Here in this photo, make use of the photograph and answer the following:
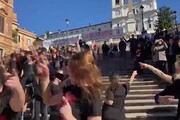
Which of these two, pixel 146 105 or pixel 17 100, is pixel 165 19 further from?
pixel 17 100

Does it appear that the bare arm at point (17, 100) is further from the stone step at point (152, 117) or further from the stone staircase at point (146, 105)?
the stone step at point (152, 117)

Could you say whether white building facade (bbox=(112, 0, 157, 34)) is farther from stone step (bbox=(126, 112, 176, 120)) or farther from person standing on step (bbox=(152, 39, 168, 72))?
stone step (bbox=(126, 112, 176, 120))

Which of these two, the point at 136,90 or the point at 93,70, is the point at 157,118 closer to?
the point at 136,90

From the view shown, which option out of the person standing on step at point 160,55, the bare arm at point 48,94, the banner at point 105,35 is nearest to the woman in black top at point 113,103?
the bare arm at point 48,94

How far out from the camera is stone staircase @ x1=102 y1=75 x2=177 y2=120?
7.61 m

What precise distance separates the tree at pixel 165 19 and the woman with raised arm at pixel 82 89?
55533 millimetres

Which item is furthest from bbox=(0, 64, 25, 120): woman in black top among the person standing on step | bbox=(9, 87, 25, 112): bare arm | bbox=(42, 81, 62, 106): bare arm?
the person standing on step

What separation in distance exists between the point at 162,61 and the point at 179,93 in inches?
266

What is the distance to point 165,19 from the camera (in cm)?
6056

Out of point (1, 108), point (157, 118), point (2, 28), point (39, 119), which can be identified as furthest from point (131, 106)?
point (2, 28)

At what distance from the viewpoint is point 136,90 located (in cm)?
1005

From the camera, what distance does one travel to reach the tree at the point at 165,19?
5850cm

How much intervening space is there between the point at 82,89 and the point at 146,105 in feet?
19.9

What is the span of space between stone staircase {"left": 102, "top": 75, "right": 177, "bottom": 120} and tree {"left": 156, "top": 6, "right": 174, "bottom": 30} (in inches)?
1885
